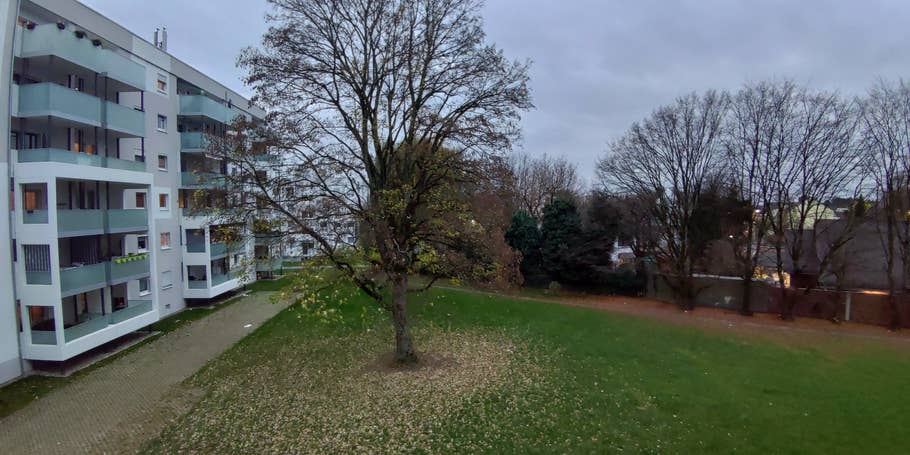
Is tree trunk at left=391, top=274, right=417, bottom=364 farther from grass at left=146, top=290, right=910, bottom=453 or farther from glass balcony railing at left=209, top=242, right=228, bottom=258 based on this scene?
glass balcony railing at left=209, top=242, right=228, bottom=258

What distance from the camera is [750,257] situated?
24859 mm

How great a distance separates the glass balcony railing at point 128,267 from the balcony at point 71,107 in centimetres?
511

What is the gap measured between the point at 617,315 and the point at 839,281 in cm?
1124

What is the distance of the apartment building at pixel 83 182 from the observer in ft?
49.2

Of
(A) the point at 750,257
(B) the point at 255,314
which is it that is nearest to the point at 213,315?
(B) the point at 255,314

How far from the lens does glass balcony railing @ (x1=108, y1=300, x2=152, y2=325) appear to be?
17.9m

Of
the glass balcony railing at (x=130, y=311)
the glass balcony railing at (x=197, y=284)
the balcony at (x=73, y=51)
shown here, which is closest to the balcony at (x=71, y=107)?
the balcony at (x=73, y=51)

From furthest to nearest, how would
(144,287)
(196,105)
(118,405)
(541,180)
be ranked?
(541,180) → (196,105) → (144,287) → (118,405)

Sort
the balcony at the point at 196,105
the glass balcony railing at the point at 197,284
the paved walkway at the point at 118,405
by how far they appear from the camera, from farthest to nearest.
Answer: the glass balcony railing at the point at 197,284 → the balcony at the point at 196,105 → the paved walkway at the point at 118,405

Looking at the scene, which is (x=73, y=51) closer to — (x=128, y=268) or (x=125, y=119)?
(x=125, y=119)

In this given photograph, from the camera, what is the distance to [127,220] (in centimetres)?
1875

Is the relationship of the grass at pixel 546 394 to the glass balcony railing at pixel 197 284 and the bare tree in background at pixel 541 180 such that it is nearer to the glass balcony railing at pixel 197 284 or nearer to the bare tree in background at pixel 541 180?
the glass balcony railing at pixel 197 284

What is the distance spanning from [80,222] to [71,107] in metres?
3.95

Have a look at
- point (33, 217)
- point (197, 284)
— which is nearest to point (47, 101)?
point (33, 217)
